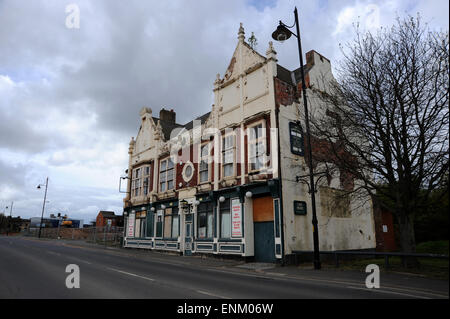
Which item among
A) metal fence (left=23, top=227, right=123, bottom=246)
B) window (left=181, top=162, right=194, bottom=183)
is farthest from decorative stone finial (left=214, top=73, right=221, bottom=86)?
metal fence (left=23, top=227, right=123, bottom=246)

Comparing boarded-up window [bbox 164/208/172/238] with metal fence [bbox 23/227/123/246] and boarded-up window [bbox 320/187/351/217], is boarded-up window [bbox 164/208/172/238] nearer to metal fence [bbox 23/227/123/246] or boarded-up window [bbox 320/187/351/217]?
boarded-up window [bbox 320/187/351/217]

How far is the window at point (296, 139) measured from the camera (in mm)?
18734

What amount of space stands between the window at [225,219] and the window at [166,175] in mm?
7344

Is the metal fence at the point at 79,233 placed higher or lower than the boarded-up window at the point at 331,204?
lower

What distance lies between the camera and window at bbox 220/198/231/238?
65.6ft

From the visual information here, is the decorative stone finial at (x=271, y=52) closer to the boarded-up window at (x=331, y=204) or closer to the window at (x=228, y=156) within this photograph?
the window at (x=228, y=156)

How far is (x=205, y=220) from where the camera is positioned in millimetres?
21906

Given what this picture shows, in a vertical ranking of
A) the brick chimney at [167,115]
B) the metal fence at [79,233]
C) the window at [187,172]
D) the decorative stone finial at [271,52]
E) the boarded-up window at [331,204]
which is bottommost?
the metal fence at [79,233]

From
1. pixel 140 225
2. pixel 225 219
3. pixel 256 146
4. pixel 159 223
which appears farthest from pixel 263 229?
pixel 140 225

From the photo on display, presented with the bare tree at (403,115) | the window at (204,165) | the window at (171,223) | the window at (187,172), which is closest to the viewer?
the bare tree at (403,115)

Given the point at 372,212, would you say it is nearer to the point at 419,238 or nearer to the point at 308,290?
the point at 419,238

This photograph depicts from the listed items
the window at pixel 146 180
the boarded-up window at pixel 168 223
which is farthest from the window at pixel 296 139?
the window at pixel 146 180

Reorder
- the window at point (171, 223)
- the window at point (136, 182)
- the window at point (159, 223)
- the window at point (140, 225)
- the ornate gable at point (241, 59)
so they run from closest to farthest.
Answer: the ornate gable at point (241, 59), the window at point (171, 223), the window at point (159, 223), the window at point (140, 225), the window at point (136, 182)
